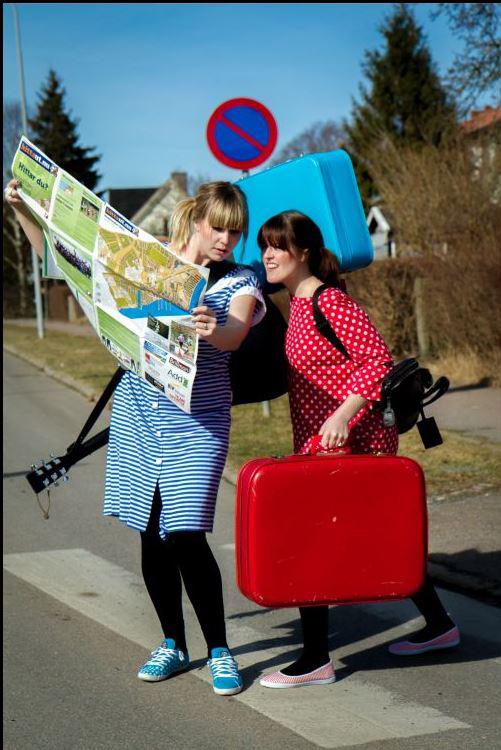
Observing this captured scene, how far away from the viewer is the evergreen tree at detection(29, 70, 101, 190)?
2140 inches

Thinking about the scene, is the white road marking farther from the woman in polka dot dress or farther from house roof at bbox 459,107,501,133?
house roof at bbox 459,107,501,133

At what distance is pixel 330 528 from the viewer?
3.84 m

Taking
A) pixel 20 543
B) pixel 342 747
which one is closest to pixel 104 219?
pixel 342 747

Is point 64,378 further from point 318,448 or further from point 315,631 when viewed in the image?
point 318,448

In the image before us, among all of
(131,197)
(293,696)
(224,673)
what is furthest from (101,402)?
(131,197)

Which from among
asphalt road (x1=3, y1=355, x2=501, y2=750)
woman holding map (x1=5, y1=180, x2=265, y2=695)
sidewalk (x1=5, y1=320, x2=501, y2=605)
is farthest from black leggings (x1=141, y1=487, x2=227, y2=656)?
sidewalk (x1=5, y1=320, x2=501, y2=605)

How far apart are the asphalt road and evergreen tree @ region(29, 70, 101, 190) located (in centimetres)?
4924

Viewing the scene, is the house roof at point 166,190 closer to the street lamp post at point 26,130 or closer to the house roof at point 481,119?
the street lamp post at point 26,130

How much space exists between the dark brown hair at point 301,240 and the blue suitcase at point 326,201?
0.29 feet

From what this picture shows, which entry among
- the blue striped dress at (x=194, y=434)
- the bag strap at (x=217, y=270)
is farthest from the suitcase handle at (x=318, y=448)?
the bag strap at (x=217, y=270)

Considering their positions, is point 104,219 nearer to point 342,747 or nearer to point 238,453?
point 342,747

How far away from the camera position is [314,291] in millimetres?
4176

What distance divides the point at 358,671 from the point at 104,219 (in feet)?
6.87

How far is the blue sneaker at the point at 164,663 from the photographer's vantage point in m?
4.45
